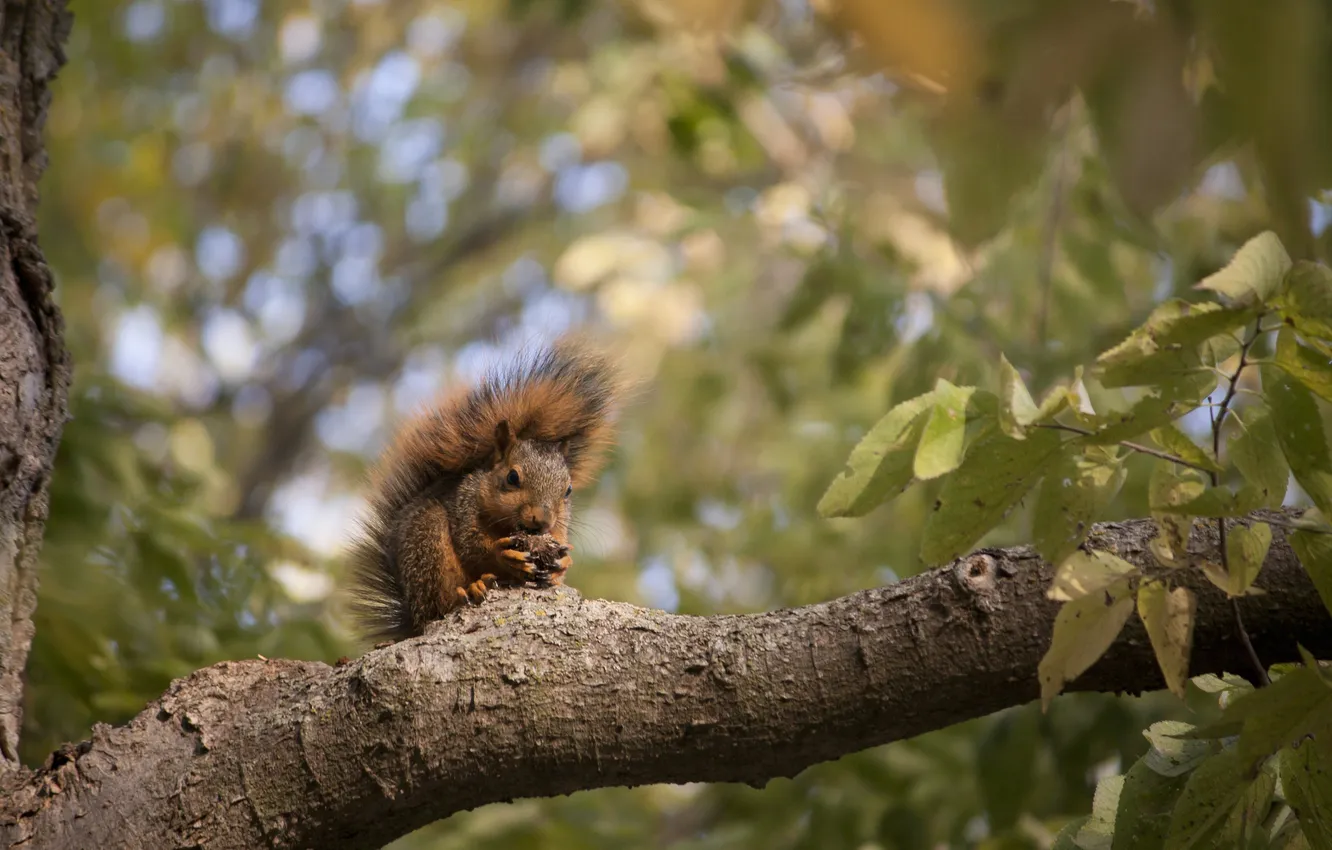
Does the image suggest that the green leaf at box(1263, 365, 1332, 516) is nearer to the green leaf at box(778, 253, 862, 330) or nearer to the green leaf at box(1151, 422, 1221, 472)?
the green leaf at box(1151, 422, 1221, 472)

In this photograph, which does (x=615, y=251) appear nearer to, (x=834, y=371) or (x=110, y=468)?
(x=834, y=371)

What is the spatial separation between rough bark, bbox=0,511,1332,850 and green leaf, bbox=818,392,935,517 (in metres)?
0.20

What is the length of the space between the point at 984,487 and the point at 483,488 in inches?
53.7

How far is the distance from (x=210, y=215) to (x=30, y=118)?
689 centimetres

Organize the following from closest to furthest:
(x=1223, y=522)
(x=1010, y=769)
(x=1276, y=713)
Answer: (x=1276, y=713) < (x=1223, y=522) < (x=1010, y=769)

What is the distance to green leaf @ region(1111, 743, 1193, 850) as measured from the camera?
1404 mm

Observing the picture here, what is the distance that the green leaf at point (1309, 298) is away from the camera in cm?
118

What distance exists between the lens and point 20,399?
1767 mm

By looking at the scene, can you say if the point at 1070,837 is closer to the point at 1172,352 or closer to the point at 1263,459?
the point at 1263,459

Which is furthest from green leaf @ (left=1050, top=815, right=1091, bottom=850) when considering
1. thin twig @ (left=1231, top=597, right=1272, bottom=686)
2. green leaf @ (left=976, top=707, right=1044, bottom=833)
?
green leaf @ (left=976, top=707, right=1044, bottom=833)

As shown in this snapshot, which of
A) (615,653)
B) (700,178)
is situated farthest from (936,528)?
(700,178)

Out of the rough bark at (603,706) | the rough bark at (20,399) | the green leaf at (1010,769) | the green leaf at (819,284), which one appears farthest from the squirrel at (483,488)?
the green leaf at (1010,769)

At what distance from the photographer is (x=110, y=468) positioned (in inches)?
107

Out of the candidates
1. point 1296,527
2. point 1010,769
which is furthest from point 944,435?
Result: point 1010,769
